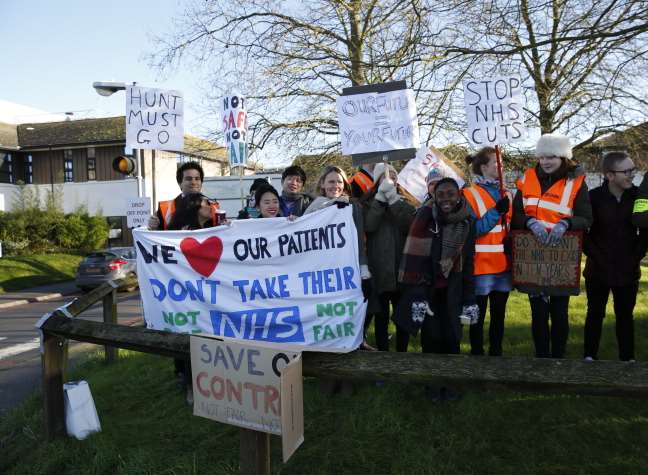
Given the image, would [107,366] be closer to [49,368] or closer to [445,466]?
[49,368]

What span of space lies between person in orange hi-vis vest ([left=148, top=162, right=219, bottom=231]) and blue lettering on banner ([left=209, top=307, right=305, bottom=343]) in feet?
4.19

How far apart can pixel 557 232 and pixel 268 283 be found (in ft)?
7.29

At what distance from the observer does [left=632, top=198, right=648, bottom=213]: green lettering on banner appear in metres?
4.00

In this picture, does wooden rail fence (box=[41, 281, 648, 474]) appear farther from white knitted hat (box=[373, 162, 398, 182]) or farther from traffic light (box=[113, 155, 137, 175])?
traffic light (box=[113, 155, 137, 175])

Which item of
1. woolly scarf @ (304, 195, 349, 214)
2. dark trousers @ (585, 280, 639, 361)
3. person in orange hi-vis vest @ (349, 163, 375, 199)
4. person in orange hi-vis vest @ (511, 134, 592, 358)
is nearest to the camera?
woolly scarf @ (304, 195, 349, 214)

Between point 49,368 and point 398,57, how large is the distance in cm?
666

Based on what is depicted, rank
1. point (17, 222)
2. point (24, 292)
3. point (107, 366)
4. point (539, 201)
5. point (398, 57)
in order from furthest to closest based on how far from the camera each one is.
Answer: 1. point (17, 222)
2. point (24, 292)
3. point (398, 57)
4. point (107, 366)
5. point (539, 201)

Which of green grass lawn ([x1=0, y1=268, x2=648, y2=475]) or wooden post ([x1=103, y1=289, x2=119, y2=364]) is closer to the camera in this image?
green grass lawn ([x1=0, y1=268, x2=648, y2=475])

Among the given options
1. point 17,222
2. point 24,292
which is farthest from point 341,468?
point 17,222

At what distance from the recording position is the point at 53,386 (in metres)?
4.16

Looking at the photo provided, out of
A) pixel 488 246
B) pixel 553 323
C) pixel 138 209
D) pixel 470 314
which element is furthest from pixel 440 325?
pixel 138 209

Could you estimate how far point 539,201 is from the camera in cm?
429

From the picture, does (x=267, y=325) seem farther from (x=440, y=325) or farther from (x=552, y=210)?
(x=552, y=210)

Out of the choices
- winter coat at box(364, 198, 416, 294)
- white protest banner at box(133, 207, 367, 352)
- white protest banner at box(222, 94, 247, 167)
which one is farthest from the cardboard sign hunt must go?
white protest banner at box(222, 94, 247, 167)
